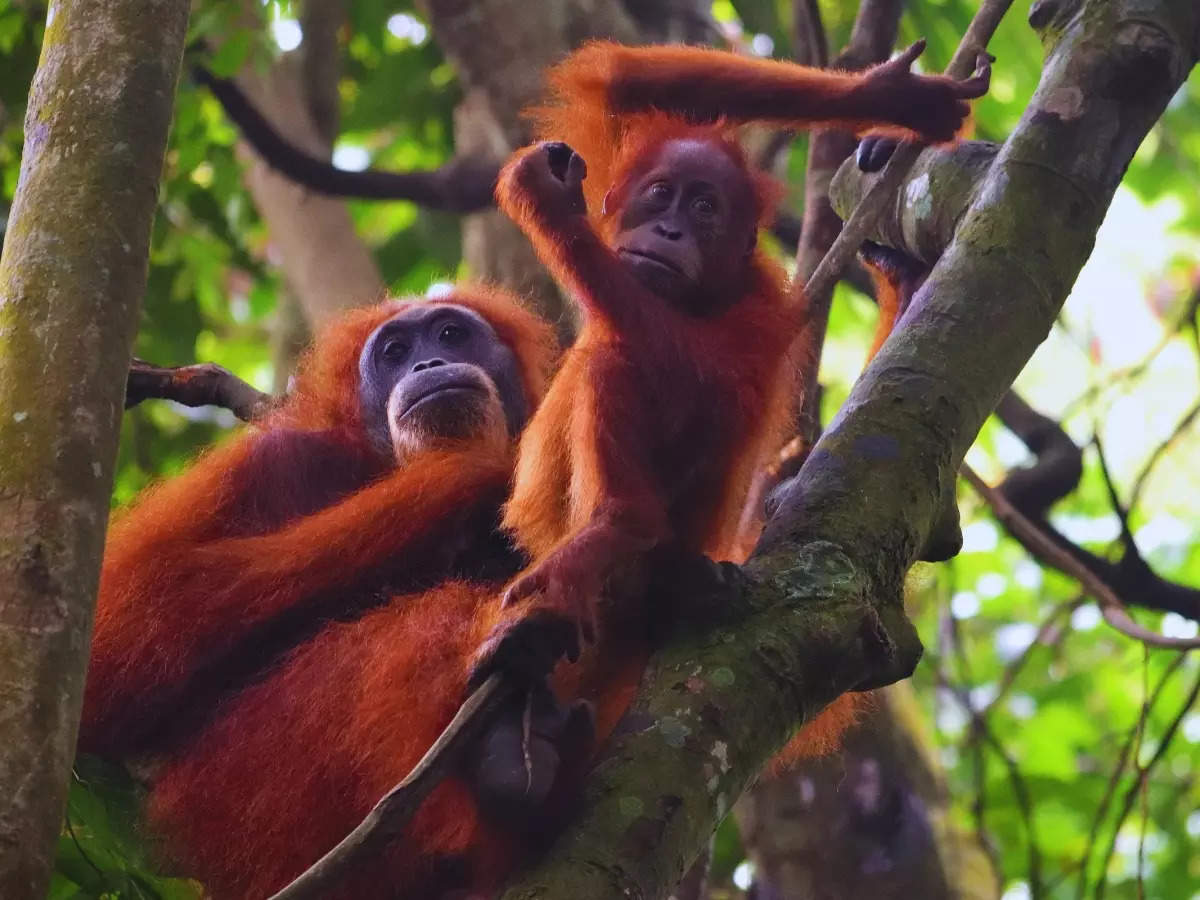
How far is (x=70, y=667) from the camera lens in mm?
1702

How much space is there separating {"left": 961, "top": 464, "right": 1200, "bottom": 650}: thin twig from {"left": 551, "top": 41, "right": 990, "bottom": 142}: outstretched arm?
93 centimetres

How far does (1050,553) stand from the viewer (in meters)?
3.90

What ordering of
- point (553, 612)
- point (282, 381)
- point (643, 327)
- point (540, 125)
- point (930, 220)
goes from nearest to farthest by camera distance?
point (553, 612)
point (643, 327)
point (930, 220)
point (540, 125)
point (282, 381)

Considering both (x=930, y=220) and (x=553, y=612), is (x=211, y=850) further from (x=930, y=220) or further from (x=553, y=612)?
(x=930, y=220)

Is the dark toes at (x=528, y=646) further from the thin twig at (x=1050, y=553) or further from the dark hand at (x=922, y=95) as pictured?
the thin twig at (x=1050, y=553)

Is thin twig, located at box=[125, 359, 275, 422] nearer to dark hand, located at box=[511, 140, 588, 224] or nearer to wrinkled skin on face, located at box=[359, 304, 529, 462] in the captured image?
wrinkled skin on face, located at box=[359, 304, 529, 462]

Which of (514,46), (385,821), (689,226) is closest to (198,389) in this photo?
(689,226)

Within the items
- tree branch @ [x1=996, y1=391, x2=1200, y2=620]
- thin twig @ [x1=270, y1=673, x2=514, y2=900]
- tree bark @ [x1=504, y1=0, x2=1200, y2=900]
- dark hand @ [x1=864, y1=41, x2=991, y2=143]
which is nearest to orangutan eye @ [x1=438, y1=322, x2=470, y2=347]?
dark hand @ [x1=864, y1=41, x2=991, y2=143]

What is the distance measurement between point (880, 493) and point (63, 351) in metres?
1.28

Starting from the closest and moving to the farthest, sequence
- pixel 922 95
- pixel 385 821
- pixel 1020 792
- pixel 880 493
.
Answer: pixel 385 821
pixel 880 493
pixel 922 95
pixel 1020 792

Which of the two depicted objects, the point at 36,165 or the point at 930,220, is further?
the point at 930,220

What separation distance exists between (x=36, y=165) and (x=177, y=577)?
1.16m

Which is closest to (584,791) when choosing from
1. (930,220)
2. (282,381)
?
(930,220)

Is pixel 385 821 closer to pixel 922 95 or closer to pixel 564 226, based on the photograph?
pixel 564 226
